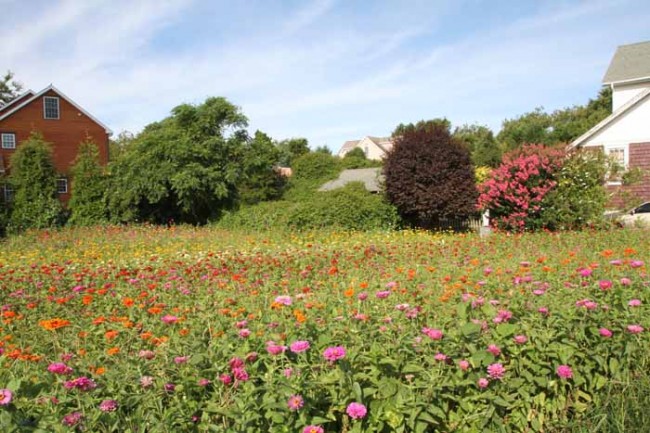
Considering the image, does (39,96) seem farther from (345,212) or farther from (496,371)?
(496,371)

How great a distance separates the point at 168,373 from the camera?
2342mm

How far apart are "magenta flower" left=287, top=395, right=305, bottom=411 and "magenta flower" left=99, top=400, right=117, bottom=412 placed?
2.20ft

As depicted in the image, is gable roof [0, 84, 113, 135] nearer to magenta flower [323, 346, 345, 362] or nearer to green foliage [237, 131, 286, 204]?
green foliage [237, 131, 286, 204]

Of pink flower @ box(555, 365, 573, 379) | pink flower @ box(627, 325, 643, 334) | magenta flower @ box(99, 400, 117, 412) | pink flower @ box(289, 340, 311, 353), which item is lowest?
pink flower @ box(555, 365, 573, 379)

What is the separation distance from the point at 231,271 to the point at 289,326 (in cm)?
392

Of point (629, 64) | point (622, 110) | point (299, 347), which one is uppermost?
point (629, 64)

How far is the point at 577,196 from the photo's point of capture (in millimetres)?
13328

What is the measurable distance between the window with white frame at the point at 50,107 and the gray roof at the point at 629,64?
28.3m

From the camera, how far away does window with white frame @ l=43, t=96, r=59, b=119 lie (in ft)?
93.5

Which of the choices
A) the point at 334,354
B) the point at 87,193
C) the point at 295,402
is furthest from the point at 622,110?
the point at 87,193

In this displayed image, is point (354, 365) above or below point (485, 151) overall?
below

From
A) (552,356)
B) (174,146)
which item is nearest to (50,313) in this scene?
(552,356)

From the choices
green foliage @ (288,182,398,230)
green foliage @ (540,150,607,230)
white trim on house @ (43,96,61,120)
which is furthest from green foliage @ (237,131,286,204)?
white trim on house @ (43,96,61,120)

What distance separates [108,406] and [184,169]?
18579mm
